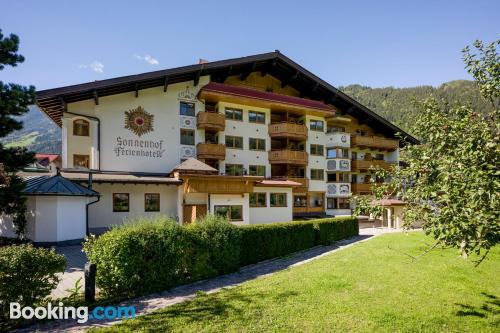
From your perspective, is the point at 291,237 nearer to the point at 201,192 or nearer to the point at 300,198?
the point at 201,192

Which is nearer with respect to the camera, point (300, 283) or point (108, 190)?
point (300, 283)

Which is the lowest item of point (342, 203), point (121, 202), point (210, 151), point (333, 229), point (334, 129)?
point (333, 229)

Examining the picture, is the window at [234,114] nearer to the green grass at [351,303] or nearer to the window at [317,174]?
the window at [317,174]

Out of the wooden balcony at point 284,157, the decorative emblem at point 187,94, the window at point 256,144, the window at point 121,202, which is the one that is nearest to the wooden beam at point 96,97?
the decorative emblem at point 187,94

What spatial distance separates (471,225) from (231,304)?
20.8 ft

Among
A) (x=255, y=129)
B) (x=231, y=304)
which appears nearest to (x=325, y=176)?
(x=255, y=129)

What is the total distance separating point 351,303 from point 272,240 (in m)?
7.33

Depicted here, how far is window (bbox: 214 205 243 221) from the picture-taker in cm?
2399

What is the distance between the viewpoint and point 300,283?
1055 cm

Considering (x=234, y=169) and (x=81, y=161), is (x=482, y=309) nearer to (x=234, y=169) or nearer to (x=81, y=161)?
(x=234, y=169)

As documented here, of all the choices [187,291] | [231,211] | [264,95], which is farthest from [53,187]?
[264,95]

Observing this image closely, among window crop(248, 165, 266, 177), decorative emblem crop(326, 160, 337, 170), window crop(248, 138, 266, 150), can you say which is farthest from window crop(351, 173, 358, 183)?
window crop(248, 138, 266, 150)

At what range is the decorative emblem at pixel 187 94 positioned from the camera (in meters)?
28.1

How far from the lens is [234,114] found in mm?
30969
